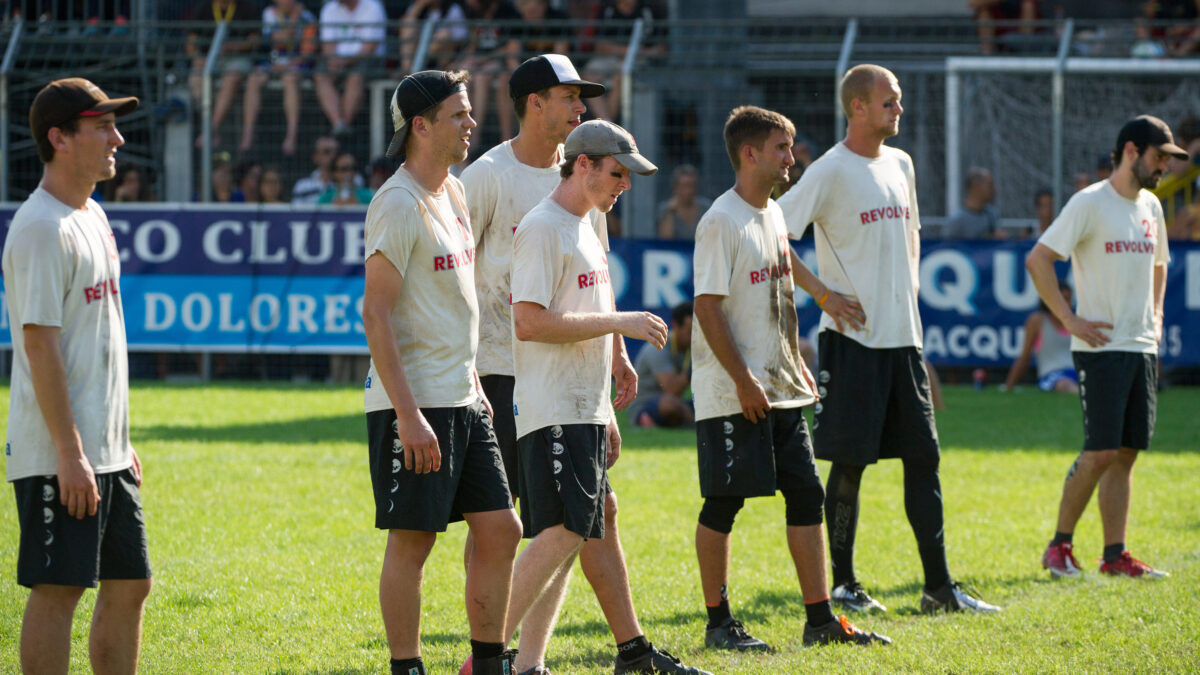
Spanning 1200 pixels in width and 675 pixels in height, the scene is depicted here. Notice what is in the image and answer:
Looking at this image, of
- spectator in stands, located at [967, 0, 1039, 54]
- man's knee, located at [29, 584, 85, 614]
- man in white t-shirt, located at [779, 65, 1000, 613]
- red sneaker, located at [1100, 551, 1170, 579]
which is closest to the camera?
man's knee, located at [29, 584, 85, 614]

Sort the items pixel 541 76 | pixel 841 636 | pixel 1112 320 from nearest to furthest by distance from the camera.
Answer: pixel 541 76
pixel 841 636
pixel 1112 320

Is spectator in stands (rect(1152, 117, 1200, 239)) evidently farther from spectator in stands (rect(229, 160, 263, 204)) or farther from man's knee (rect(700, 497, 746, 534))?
man's knee (rect(700, 497, 746, 534))

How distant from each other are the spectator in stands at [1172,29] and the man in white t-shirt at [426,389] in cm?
1231

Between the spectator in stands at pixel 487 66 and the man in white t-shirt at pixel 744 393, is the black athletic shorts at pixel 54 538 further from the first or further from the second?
the spectator in stands at pixel 487 66

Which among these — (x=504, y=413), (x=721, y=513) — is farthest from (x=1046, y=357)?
(x=504, y=413)

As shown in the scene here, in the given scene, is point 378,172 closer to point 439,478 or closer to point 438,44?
point 438,44

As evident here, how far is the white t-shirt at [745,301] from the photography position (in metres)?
5.74

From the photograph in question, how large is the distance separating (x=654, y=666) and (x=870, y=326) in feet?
6.80

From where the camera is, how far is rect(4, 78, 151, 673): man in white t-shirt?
4148 mm

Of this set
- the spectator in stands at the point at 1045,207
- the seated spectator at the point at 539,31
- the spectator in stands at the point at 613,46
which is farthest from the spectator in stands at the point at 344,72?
the spectator in stands at the point at 1045,207

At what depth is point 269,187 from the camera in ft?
52.1

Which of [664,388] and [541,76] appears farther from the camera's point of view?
[664,388]

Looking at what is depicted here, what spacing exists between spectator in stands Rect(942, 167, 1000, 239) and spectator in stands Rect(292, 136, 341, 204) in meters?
6.98

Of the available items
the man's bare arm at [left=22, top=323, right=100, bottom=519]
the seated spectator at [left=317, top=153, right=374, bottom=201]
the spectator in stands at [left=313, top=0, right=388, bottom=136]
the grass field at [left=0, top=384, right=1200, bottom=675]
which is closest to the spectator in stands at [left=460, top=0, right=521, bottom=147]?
the spectator in stands at [left=313, top=0, right=388, bottom=136]
